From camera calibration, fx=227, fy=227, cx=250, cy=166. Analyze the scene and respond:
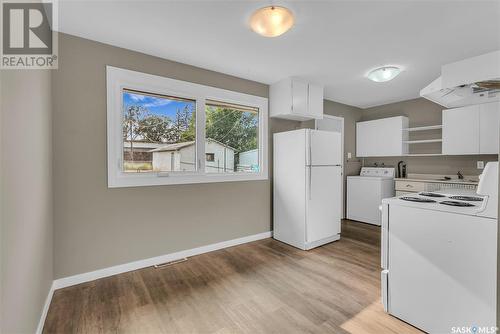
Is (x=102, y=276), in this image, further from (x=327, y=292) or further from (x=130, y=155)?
(x=327, y=292)

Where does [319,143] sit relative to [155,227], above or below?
above

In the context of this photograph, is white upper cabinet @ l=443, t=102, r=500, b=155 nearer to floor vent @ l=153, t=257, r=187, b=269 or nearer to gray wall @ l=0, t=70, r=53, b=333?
floor vent @ l=153, t=257, r=187, b=269

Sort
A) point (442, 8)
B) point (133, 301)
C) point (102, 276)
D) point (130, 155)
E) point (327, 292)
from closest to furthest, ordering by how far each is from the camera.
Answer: point (442, 8) → point (133, 301) → point (327, 292) → point (102, 276) → point (130, 155)

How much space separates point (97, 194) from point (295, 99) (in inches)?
110

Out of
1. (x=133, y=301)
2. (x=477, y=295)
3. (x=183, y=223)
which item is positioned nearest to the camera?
(x=477, y=295)

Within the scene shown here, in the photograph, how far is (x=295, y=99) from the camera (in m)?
3.38

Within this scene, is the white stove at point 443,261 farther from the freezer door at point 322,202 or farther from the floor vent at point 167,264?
the floor vent at point 167,264

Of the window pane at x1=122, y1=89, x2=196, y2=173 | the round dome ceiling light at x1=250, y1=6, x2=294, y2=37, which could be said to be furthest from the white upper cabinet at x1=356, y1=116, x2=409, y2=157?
the window pane at x1=122, y1=89, x2=196, y2=173

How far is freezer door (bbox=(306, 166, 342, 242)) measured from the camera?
10.2 ft

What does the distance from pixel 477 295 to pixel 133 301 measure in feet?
8.14

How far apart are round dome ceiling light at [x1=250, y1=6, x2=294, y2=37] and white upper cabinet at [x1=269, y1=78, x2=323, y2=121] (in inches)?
58.8

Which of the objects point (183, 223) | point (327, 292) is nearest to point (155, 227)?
point (183, 223)

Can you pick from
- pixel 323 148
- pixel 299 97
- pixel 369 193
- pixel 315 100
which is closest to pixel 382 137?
pixel 369 193

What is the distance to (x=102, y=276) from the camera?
2342mm
